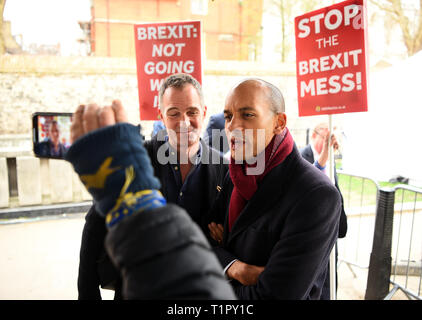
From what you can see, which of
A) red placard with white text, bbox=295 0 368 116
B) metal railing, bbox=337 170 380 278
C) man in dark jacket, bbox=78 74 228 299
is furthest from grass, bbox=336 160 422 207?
man in dark jacket, bbox=78 74 228 299

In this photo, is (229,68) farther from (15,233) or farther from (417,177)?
(15,233)

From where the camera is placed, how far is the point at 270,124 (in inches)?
56.2

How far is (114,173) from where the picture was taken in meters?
0.58

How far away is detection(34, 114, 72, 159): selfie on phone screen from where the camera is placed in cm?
105

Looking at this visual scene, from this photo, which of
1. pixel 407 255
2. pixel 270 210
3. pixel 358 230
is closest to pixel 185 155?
pixel 270 210

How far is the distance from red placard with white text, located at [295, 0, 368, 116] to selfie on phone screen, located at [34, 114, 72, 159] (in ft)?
6.43

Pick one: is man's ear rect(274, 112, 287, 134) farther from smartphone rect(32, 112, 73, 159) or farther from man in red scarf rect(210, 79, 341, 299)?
smartphone rect(32, 112, 73, 159)

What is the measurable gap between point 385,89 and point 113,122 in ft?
24.6

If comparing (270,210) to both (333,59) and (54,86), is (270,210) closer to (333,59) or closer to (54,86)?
(333,59)

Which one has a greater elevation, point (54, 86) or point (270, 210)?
point (54, 86)

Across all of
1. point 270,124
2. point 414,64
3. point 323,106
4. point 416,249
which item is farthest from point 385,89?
point 270,124

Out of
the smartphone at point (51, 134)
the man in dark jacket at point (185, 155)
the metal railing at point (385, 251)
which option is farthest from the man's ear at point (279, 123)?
the metal railing at point (385, 251)

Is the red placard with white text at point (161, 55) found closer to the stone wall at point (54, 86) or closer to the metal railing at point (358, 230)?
the metal railing at point (358, 230)

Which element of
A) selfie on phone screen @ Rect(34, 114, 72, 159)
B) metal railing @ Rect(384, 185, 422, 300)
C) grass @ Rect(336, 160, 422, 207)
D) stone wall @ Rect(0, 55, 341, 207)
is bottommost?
metal railing @ Rect(384, 185, 422, 300)
